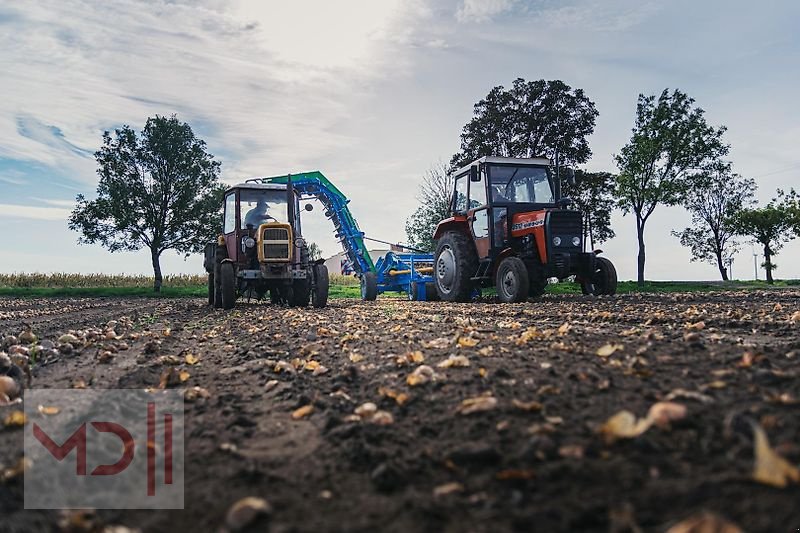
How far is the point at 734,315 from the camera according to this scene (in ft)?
25.4

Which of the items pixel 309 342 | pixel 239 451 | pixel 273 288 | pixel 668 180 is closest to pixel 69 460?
pixel 239 451

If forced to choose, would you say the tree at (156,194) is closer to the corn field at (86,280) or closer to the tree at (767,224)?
the corn field at (86,280)

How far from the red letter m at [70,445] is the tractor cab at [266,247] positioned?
1036cm

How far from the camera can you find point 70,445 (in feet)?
10.5

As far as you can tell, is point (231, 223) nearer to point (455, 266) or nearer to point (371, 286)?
point (371, 286)

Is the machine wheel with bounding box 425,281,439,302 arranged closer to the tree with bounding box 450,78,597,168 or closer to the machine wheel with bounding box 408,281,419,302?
the machine wheel with bounding box 408,281,419,302

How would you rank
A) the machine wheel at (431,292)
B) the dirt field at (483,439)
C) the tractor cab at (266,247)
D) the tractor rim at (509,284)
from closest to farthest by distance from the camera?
the dirt field at (483,439) < the tractor rim at (509,284) < the tractor cab at (266,247) < the machine wheel at (431,292)

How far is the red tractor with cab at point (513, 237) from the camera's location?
41.6 ft

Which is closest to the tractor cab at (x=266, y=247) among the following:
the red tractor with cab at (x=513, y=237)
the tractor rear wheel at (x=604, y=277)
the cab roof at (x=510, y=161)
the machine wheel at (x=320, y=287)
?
the machine wheel at (x=320, y=287)

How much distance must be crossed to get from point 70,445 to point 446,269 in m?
12.4

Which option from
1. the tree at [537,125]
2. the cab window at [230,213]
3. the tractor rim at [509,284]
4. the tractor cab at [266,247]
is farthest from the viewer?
the tree at [537,125]

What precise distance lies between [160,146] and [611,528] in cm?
3848

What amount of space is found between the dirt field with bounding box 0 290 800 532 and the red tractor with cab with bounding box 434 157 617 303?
7.69m

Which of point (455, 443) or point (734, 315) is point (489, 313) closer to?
point (734, 315)
